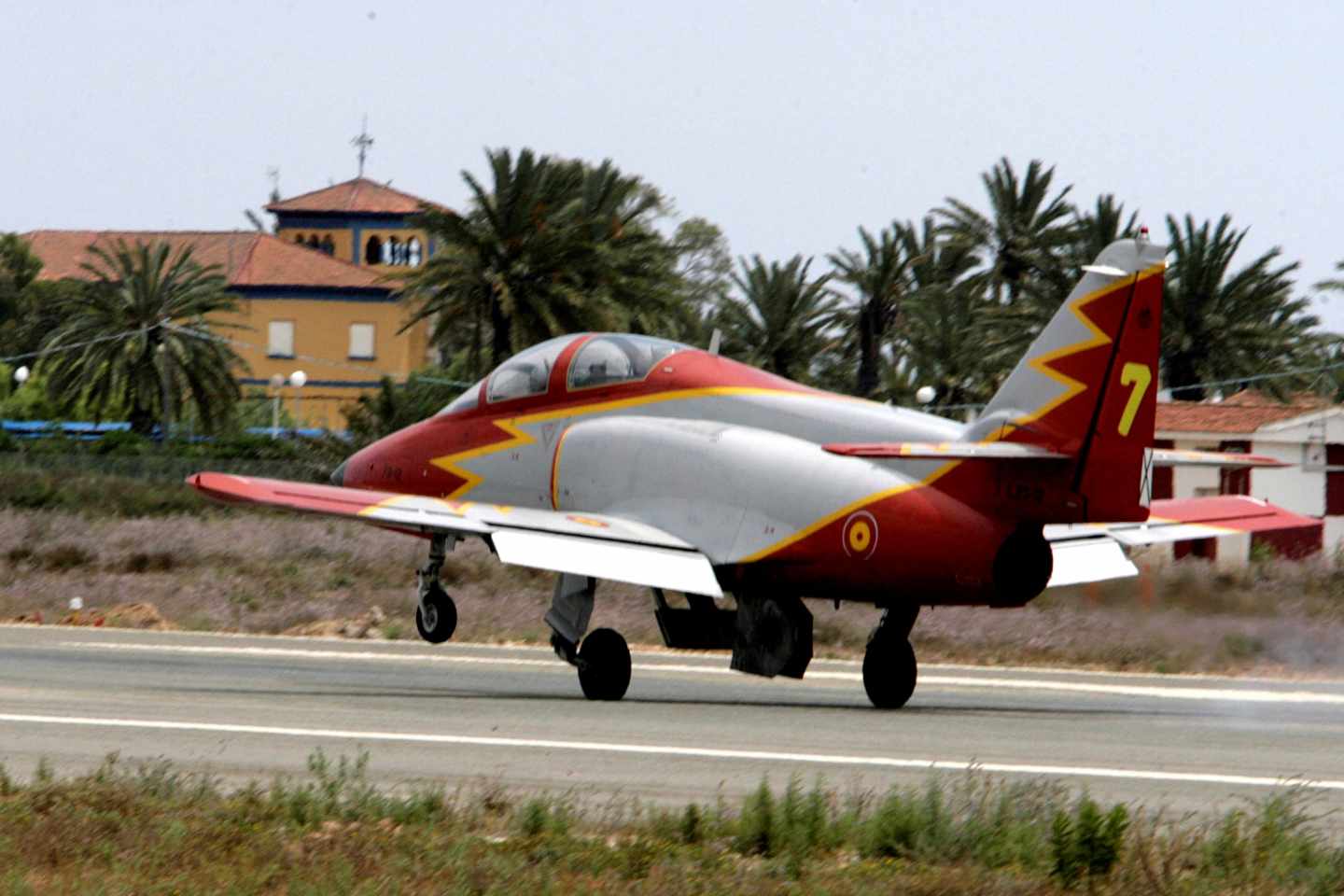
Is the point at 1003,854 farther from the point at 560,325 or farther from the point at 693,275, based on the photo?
the point at 693,275

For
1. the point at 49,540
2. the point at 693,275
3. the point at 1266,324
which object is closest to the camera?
the point at 49,540

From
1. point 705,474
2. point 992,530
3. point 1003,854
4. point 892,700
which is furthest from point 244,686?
point 1003,854

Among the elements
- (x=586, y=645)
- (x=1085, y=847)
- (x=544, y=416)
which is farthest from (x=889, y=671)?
(x=1085, y=847)

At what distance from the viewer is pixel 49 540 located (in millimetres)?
43781

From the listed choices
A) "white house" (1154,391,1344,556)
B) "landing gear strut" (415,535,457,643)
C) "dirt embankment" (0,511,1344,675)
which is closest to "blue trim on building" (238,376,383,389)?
"dirt embankment" (0,511,1344,675)

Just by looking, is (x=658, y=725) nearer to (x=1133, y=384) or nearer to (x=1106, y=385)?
A: (x=1106, y=385)

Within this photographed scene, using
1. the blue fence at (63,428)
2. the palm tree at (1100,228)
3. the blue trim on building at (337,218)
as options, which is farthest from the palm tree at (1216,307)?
the blue trim on building at (337,218)

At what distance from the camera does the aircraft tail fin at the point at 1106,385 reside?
1730 centimetres

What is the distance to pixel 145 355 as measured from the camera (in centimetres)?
6775

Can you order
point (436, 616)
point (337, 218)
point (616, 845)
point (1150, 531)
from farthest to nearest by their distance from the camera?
point (337, 218) → point (436, 616) → point (1150, 531) → point (616, 845)

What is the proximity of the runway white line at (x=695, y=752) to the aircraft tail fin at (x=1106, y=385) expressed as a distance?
307 centimetres

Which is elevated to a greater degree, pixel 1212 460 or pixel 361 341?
pixel 361 341

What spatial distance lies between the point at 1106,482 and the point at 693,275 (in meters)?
124

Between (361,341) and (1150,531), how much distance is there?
320 ft
